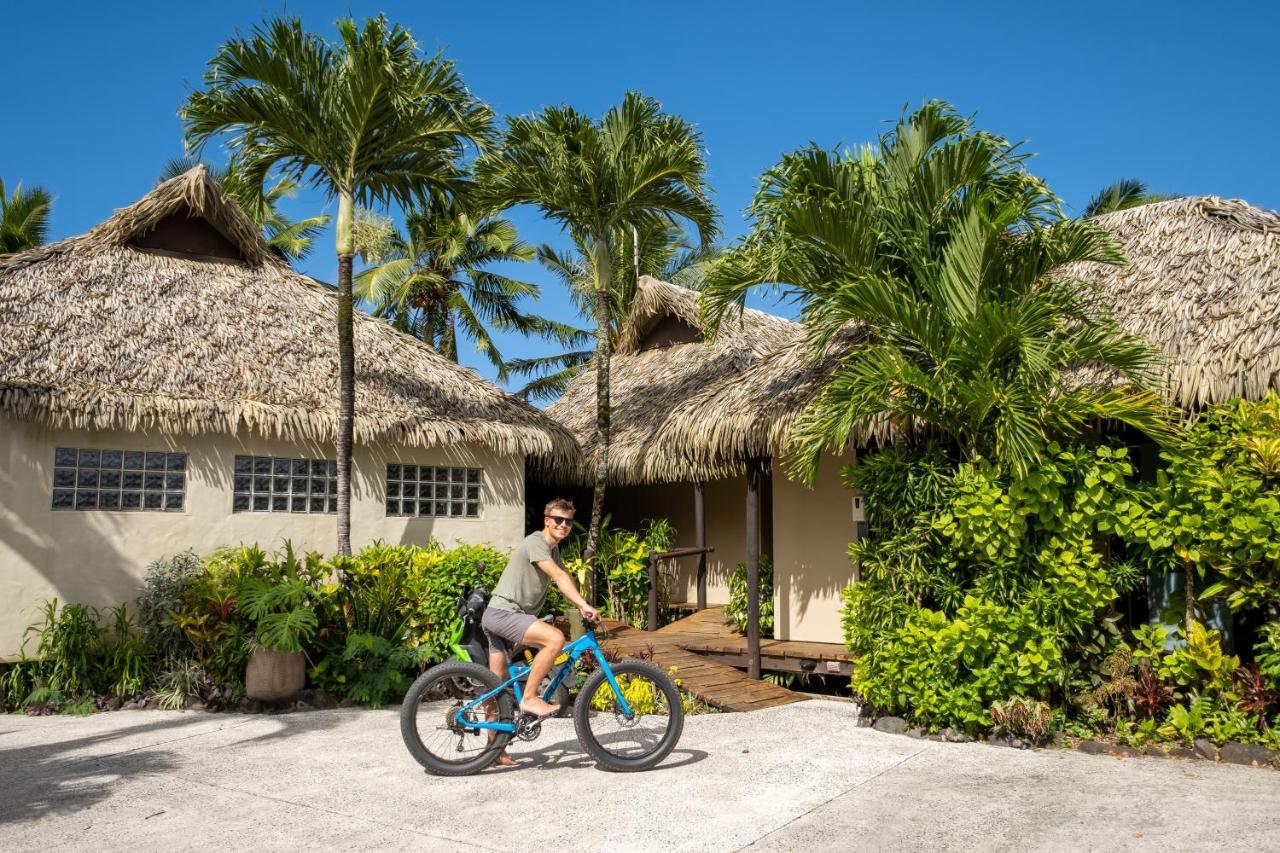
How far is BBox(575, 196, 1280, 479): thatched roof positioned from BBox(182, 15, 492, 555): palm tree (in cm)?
378

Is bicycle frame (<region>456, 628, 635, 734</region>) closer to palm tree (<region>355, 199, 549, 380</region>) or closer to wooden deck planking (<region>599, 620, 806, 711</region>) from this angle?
wooden deck planking (<region>599, 620, 806, 711</region>)

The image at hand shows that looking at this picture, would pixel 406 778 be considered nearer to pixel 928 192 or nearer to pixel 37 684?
pixel 37 684

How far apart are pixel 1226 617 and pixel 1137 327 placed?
2284 millimetres

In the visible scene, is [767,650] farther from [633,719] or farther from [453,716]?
[453,716]

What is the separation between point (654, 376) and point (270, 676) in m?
8.44

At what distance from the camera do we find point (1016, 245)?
758 cm

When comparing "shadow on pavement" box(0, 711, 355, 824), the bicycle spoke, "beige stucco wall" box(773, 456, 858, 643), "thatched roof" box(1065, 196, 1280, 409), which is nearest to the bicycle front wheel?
the bicycle spoke

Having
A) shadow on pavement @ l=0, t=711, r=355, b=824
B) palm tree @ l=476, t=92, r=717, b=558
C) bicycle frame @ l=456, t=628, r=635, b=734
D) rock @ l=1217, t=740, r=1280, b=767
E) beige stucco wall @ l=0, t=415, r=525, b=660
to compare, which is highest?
palm tree @ l=476, t=92, r=717, b=558

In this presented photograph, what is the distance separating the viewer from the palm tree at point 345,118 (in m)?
9.74

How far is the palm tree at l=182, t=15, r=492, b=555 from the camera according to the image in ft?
32.0

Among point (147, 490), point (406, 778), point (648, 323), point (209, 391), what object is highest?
point (648, 323)

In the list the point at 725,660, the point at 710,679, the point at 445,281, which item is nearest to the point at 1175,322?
the point at 710,679

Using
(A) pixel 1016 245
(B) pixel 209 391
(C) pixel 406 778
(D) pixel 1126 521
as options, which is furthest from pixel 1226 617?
(B) pixel 209 391

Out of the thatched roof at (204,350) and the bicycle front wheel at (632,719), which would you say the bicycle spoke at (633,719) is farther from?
the thatched roof at (204,350)
